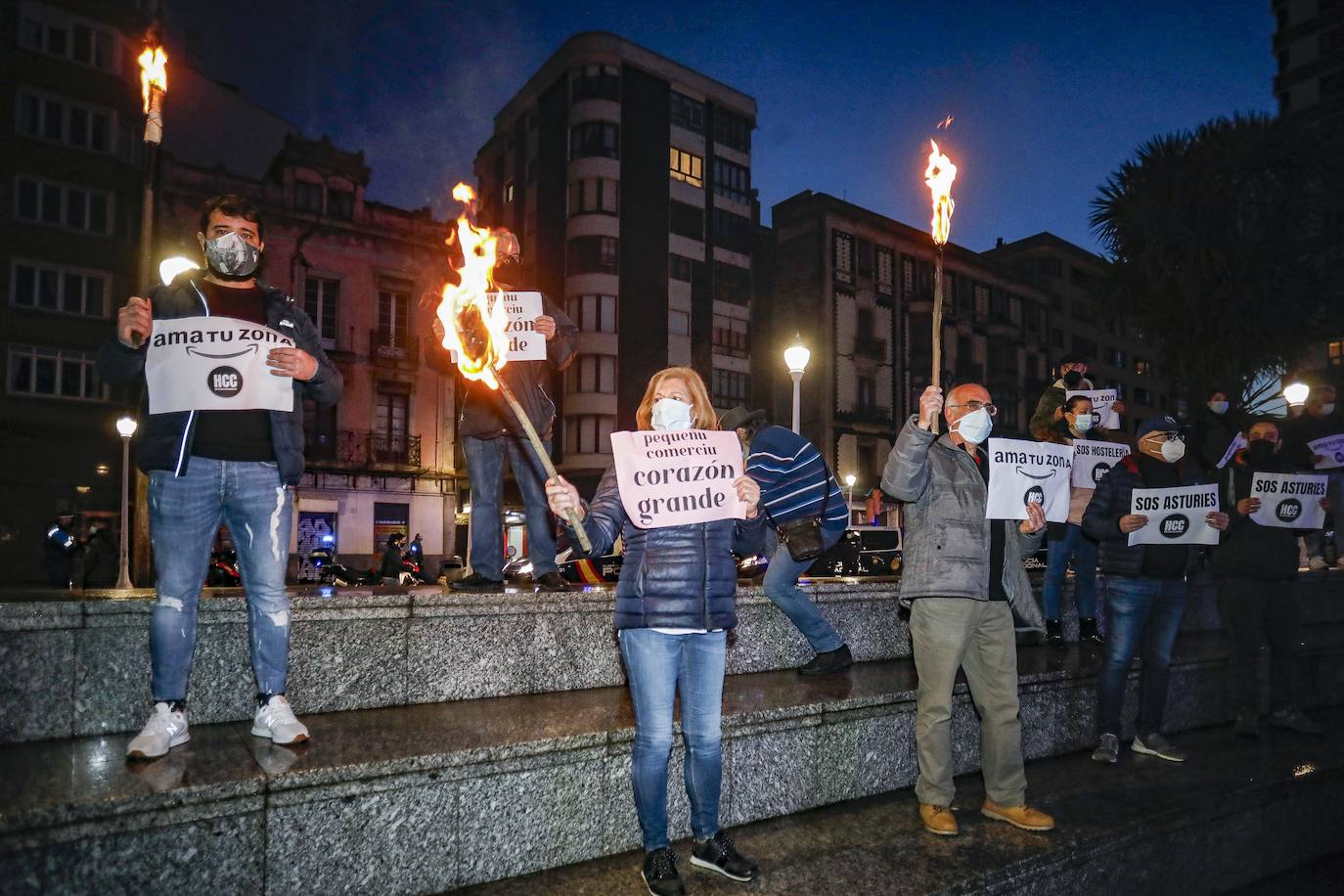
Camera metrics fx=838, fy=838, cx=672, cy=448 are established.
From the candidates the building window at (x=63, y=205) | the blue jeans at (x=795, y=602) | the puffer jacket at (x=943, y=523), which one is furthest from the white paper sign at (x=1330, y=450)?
the building window at (x=63, y=205)

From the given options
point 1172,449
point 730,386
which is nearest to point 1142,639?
point 1172,449

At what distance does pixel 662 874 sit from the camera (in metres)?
3.63

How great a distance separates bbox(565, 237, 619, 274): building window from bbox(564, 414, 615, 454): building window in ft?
21.4

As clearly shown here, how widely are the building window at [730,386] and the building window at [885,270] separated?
32.6ft

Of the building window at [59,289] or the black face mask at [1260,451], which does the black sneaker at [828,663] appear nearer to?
the black face mask at [1260,451]

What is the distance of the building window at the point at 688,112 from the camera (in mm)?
39719

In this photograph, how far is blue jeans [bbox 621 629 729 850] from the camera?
3.68 meters

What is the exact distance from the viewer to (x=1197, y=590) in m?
9.40

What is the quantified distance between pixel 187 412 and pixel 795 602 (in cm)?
407

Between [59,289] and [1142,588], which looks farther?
[59,289]

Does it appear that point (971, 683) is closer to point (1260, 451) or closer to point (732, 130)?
point (1260, 451)

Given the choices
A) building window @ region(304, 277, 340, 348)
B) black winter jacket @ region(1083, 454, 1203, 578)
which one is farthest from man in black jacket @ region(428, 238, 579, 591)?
building window @ region(304, 277, 340, 348)

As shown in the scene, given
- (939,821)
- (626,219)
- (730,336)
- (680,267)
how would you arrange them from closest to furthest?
(939,821), (626,219), (680,267), (730,336)

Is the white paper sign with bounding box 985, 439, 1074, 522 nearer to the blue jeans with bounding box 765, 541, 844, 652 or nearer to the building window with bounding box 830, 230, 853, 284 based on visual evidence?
the blue jeans with bounding box 765, 541, 844, 652
